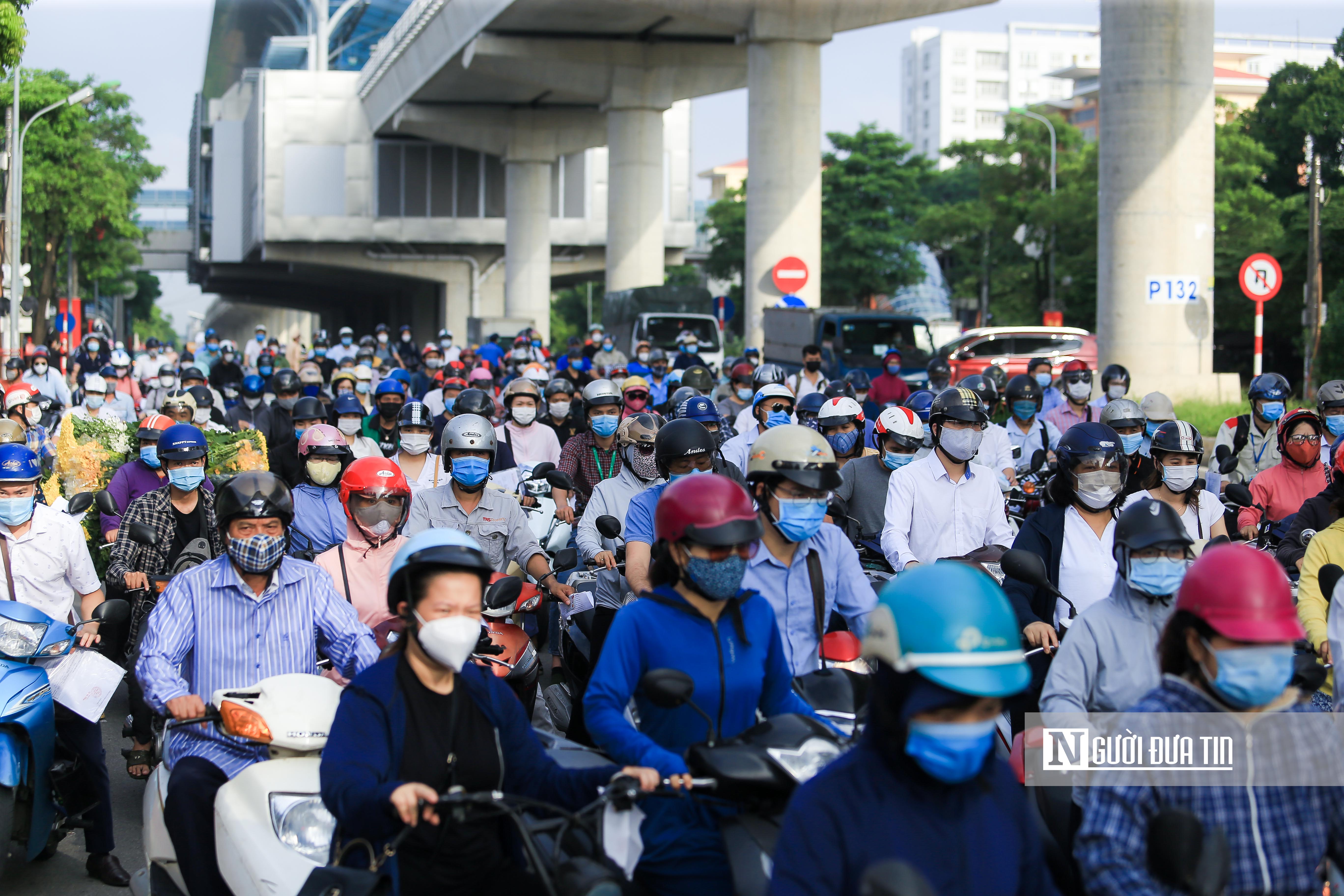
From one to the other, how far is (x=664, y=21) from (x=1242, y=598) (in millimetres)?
38389

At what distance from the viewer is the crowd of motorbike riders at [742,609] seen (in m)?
3.02

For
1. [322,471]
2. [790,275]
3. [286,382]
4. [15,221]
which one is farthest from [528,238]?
[322,471]

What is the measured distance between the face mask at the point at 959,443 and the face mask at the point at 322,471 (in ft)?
10.8

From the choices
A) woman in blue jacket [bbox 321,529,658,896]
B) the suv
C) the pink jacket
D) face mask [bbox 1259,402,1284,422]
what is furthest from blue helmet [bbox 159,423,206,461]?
the suv

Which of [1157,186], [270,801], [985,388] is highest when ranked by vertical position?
[1157,186]

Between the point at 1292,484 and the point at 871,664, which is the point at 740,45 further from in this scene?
the point at 871,664

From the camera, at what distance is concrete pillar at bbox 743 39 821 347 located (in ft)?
110

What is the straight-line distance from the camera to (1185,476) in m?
7.78

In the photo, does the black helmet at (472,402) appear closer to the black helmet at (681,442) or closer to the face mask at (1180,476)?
the black helmet at (681,442)

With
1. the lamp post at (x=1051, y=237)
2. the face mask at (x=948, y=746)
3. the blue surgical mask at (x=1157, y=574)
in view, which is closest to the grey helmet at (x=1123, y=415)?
the blue surgical mask at (x=1157, y=574)

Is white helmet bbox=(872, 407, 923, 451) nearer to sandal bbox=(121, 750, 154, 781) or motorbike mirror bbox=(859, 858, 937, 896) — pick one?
sandal bbox=(121, 750, 154, 781)

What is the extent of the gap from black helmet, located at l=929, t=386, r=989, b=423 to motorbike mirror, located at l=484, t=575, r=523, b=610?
2690mm

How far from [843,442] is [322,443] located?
350cm

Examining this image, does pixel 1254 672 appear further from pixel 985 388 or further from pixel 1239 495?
pixel 985 388
